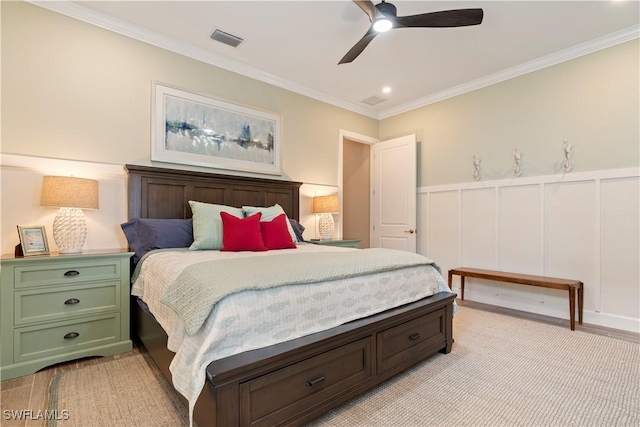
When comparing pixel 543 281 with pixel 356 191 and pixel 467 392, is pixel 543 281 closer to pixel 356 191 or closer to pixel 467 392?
pixel 467 392

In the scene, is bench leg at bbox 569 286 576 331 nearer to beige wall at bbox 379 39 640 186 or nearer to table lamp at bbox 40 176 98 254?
beige wall at bbox 379 39 640 186

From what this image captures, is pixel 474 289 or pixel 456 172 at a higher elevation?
pixel 456 172

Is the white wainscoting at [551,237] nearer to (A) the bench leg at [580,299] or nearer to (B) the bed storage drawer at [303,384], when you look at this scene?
(A) the bench leg at [580,299]

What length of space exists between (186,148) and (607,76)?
14.4 ft

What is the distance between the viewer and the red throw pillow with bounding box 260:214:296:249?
2861mm

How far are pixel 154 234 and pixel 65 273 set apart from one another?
2.12 feet

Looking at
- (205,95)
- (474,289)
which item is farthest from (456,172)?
(205,95)

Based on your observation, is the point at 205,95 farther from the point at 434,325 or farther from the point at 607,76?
the point at 607,76

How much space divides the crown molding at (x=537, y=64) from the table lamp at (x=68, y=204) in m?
4.32

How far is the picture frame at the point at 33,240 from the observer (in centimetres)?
222

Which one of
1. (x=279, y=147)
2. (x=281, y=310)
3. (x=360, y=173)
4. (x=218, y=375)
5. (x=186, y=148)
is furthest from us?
(x=360, y=173)

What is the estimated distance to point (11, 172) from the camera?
7.81 ft

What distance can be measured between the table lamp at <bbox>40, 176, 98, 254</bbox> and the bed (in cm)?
44

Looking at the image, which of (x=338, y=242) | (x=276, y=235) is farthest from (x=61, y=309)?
(x=338, y=242)
